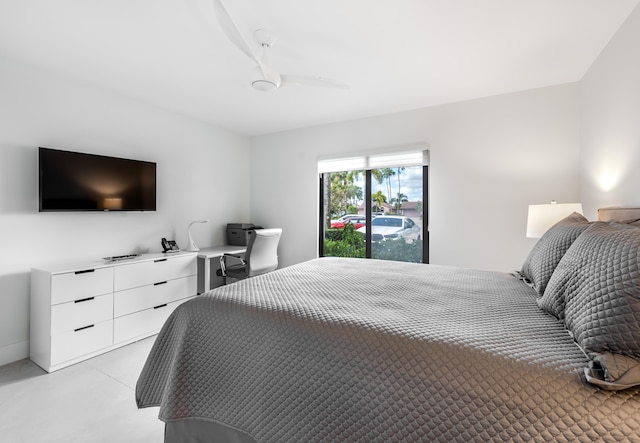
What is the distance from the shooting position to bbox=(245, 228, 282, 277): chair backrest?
126 inches

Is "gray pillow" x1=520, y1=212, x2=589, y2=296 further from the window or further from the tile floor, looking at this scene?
the tile floor

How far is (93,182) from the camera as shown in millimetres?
2836

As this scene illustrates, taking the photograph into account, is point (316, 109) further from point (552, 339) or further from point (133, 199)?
point (552, 339)

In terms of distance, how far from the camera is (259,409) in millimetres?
1175

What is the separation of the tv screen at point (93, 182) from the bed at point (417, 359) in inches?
78.1

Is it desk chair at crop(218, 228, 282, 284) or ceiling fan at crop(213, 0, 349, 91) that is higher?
ceiling fan at crop(213, 0, 349, 91)

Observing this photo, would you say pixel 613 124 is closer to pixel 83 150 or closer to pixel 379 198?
pixel 379 198

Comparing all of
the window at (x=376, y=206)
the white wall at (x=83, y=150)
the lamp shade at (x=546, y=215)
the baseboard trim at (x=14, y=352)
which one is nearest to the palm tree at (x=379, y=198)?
the window at (x=376, y=206)

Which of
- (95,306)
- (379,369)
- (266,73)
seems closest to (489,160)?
(266,73)

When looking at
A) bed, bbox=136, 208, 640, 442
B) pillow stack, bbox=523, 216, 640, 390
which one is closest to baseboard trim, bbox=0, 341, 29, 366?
bed, bbox=136, 208, 640, 442

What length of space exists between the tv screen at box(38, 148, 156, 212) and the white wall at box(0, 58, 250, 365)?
5.5 inches

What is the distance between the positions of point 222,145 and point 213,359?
11.7 ft

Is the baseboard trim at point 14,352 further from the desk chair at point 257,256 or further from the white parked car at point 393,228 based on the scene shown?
the white parked car at point 393,228

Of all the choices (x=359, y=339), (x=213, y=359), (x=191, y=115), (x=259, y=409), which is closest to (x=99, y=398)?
(x=213, y=359)
